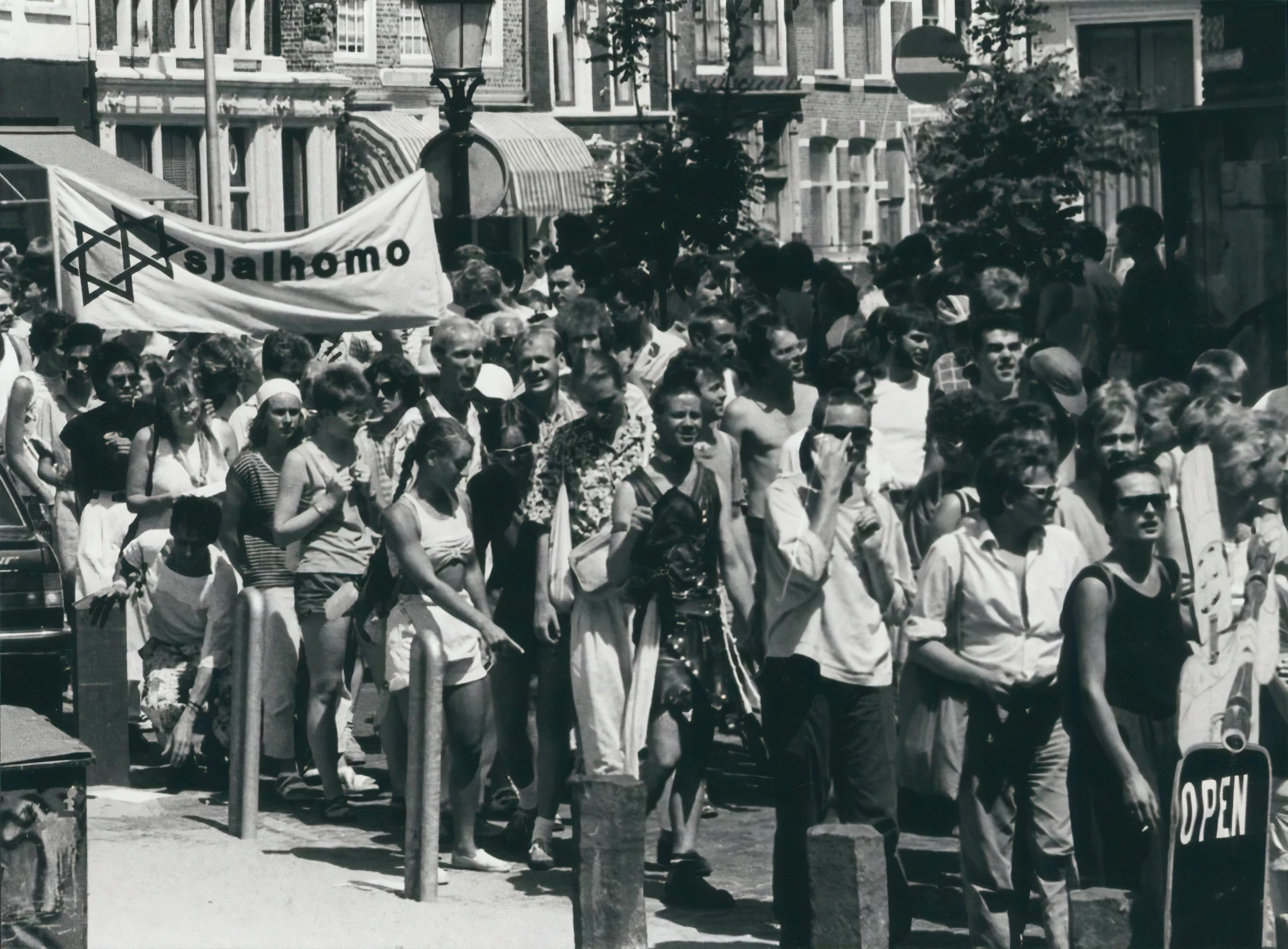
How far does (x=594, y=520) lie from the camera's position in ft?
30.4

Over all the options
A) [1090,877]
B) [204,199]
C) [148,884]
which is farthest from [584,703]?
[204,199]

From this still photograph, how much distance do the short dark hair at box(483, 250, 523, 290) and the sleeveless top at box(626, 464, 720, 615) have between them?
9.66 m

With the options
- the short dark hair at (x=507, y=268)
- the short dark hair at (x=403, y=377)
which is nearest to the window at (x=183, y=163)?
the short dark hair at (x=507, y=268)

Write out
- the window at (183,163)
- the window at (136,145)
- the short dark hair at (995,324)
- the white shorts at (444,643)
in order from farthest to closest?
the window at (183,163)
the window at (136,145)
the short dark hair at (995,324)
the white shorts at (444,643)

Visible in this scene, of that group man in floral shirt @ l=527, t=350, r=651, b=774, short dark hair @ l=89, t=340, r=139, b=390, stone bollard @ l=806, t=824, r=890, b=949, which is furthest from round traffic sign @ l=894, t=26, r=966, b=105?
stone bollard @ l=806, t=824, r=890, b=949

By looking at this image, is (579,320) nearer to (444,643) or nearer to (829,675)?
(444,643)

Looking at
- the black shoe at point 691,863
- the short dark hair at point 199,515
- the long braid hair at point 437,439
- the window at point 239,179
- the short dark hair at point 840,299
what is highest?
the window at point 239,179

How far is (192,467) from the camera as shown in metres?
11.6

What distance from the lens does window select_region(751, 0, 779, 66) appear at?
162 feet

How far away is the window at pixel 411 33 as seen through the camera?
4381cm

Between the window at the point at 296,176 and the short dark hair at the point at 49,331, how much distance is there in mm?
27376

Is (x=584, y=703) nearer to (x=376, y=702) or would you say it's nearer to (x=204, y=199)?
(x=376, y=702)

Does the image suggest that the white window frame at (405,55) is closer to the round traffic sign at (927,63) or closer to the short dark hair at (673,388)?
the round traffic sign at (927,63)

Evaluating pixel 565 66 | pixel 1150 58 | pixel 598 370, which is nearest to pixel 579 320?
pixel 598 370
